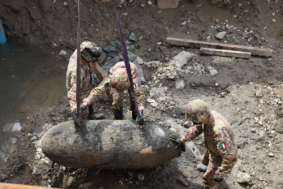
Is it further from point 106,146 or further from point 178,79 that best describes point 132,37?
point 106,146

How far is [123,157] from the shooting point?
3.01 metres

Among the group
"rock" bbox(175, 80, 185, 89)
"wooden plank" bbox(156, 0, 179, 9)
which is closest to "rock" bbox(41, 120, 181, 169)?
"rock" bbox(175, 80, 185, 89)

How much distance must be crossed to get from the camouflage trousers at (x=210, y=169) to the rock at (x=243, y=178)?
492mm

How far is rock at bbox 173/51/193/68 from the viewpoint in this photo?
5.45 m

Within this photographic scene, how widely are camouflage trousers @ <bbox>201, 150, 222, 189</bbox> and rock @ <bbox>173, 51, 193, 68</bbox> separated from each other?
104 inches

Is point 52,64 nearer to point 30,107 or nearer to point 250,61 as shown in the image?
point 30,107

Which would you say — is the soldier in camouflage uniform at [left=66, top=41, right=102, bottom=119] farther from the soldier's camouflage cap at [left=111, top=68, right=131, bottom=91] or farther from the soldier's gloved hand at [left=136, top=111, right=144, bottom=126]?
the soldier's gloved hand at [left=136, top=111, right=144, bottom=126]

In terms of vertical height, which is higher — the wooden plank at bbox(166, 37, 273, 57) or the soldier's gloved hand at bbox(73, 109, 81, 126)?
the wooden plank at bbox(166, 37, 273, 57)

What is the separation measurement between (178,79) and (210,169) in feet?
8.25

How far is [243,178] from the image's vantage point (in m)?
3.52

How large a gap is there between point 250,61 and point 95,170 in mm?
4581

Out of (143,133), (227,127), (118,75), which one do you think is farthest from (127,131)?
(227,127)

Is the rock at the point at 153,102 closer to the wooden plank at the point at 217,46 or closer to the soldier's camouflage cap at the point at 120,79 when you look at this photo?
the soldier's camouflage cap at the point at 120,79

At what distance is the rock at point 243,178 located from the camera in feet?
11.5
